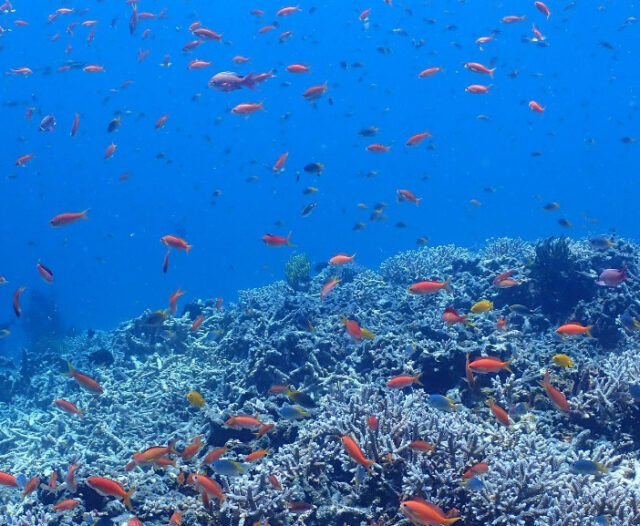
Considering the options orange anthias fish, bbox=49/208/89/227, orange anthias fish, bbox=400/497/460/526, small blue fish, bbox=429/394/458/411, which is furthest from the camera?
orange anthias fish, bbox=49/208/89/227

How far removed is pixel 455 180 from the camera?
140750 millimetres

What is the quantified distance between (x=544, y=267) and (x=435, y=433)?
6084mm

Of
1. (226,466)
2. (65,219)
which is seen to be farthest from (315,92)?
(226,466)

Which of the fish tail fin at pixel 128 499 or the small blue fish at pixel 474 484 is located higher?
the small blue fish at pixel 474 484

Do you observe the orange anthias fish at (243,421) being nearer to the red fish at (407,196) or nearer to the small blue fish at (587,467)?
the small blue fish at (587,467)

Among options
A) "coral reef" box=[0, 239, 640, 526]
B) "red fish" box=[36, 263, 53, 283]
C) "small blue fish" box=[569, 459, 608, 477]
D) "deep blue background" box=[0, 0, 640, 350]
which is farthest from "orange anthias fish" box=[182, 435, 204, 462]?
"deep blue background" box=[0, 0, 640, 350]

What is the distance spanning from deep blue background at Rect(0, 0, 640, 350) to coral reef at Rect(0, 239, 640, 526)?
65.5 metres

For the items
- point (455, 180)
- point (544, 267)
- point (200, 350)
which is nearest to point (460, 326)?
point (544, 267)

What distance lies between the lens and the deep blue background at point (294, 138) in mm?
90062

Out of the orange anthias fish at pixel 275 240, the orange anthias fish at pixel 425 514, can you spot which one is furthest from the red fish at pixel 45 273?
the orange anthias fish at pixel 425 514

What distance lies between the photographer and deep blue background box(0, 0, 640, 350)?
3546 inches

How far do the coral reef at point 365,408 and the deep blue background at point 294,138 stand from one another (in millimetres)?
65539

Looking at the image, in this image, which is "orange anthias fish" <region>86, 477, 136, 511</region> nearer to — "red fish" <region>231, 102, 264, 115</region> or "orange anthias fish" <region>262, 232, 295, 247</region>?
"orange anthias fish" <region>262, 232, 295, 247</region>

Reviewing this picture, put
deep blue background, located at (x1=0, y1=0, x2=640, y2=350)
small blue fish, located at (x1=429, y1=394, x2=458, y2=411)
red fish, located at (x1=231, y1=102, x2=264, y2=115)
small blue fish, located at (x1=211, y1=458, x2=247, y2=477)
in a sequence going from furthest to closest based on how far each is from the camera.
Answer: deep blue background, located at (x1=0, y1=0, x2=640, y2=350) < red fish, located at (x1=231, y1=102, x2=264, y2=115) < small blue fish, located at (x1=429, y1=394, x2=458, y2=411) < small blue fish, located at (x1=211, y1=458, x2=247, y2=477)
